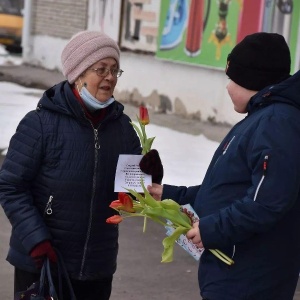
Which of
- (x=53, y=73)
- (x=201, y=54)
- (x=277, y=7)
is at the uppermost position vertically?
(x=277, y=7)

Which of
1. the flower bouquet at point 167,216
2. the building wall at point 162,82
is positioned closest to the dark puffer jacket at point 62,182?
the flower bouquet at point 167,216

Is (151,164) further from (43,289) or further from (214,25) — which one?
(214,25)

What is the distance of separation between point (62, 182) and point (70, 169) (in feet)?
0.21

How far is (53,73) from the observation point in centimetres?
1842

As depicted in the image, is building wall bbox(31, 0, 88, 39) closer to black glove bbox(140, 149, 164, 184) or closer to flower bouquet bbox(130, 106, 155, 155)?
flower bouquet bbox(130, 106, 155, 155)

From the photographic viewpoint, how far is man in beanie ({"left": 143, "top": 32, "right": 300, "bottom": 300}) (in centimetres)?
291

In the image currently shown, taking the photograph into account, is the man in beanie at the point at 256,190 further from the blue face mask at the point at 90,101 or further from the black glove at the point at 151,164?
the blue face mask at the point at 90,101

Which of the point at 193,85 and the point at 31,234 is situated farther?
the point at 193,85

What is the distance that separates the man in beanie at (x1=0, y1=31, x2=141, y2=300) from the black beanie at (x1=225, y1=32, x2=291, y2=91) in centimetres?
73

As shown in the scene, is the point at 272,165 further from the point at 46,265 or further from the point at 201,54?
the point at 201,54

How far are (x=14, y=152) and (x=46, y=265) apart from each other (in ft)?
1.56

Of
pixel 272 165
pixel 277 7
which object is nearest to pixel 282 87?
pixel 272 165

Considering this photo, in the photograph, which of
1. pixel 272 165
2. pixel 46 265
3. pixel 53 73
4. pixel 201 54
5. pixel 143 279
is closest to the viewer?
pixel 272 165

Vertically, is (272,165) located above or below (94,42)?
below
